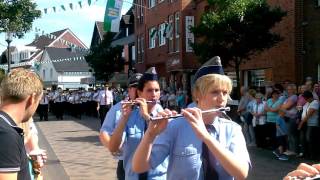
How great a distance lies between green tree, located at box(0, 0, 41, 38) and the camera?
20125 mm

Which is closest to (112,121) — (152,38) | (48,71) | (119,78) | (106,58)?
(152,38)

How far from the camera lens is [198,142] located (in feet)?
10.5

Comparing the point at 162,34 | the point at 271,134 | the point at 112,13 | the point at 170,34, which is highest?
the point at 112,13

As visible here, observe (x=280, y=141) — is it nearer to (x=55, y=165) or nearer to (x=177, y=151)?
(x=55, y=165)

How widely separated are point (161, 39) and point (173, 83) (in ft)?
12.3

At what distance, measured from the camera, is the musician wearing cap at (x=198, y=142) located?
3.19m

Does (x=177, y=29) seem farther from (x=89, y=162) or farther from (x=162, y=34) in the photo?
(x=89, y=162)

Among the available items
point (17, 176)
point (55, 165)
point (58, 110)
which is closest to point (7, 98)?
point (17, 176)

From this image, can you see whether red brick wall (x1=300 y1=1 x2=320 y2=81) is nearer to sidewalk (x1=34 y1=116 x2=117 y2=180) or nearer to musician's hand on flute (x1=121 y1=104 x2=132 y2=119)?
sidewalk (x1=34 y1=116 x2=117 y2=180)

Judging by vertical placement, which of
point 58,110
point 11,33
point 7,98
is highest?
point 11,33

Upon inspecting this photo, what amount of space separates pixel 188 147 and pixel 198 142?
0.07 meters

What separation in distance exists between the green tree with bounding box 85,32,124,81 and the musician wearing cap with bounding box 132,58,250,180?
39.7m

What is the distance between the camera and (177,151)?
3242 mm

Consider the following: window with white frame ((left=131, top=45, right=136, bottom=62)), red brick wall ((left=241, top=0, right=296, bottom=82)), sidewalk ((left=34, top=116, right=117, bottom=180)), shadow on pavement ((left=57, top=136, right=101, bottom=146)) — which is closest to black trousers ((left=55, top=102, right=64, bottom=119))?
sidewalk ((left=34, top=116, right=117, bottom=180))
